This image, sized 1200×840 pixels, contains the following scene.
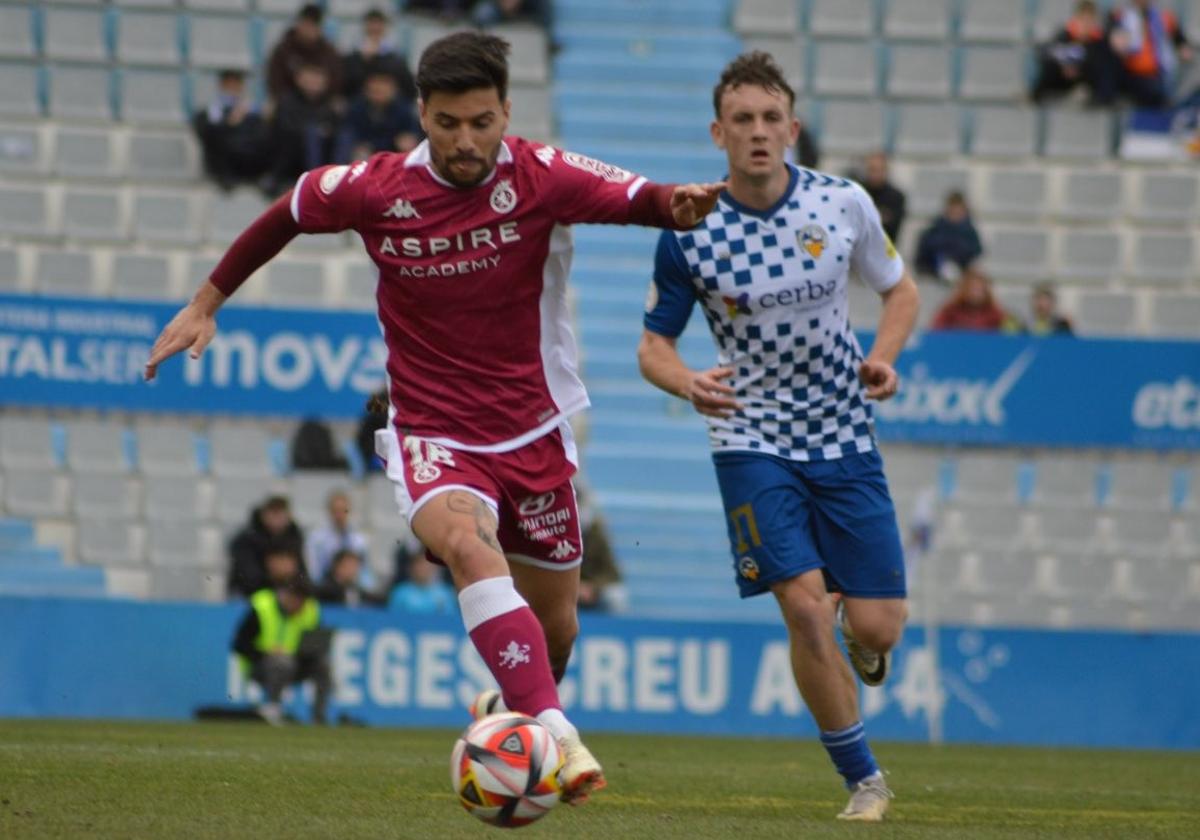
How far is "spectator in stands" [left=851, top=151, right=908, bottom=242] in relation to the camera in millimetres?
17500

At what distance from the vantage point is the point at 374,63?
1797 centimetres

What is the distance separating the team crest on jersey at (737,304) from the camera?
25.1 ft

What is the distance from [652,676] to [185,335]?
8981 mm

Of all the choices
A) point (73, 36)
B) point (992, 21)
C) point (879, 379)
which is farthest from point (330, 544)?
point (879, 379)

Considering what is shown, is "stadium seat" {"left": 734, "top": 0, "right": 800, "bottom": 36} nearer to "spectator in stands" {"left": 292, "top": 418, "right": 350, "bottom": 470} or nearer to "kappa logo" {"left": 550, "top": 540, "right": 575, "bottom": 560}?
"spectator in stands" {"left": 292, "top": 418, "right": 350, "bottom": 470}

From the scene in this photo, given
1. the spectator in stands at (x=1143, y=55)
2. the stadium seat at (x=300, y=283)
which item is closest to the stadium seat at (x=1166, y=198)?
the spectator in stands at (x=1143, y=55)

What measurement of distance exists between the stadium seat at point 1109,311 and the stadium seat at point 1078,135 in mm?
1696

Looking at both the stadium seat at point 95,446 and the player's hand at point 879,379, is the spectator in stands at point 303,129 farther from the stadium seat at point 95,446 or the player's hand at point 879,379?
the player's hand at point 879,379

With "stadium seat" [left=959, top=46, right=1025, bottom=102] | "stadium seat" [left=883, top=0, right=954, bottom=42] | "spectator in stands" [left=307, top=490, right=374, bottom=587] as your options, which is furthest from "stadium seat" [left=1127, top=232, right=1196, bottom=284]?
"spectator in stands" [left=307, top=490, right=374, bottom=587]

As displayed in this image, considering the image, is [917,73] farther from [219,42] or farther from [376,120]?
[219,42]

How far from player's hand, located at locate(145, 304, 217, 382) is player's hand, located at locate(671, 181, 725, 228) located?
4.75ft

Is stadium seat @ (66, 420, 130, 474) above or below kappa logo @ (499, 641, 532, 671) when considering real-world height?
above

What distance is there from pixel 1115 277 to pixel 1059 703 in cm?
507

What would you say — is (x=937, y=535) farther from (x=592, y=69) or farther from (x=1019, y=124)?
(x=592, y=69)
